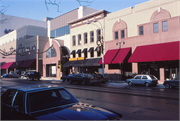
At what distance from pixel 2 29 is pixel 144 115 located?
283ft

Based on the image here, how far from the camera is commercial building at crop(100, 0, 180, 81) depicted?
75.4ft

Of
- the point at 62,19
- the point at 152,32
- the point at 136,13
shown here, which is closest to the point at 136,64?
the point at 152,32

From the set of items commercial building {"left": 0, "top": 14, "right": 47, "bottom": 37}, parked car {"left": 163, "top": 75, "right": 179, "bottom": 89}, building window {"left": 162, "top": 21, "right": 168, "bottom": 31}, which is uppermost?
commercial building {"left": 0, "top": 14, "right": 47, "bottom": 37}

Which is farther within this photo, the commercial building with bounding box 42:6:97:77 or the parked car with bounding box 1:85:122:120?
→ the commercial building with bounding box 42:6:97:77

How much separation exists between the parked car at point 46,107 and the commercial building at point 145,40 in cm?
1910

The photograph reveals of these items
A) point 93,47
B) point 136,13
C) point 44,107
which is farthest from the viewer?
point 93,47

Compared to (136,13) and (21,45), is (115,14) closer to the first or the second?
(136,13)

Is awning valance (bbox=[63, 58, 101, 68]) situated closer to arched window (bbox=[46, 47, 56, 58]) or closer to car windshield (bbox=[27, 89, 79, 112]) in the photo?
arched window (bbox=[46, 47, 56, 58])

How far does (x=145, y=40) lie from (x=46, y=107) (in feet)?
79.6

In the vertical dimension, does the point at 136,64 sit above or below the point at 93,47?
below

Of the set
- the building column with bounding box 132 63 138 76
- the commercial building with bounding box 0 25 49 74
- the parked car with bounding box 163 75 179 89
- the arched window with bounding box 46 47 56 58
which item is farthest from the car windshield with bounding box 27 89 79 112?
the arched window with bounding box 46 47 56 58

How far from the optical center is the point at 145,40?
26.1m

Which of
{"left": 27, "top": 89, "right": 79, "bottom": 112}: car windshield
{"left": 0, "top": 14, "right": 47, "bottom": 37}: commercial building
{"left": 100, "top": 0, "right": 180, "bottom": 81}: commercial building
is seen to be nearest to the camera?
{"left": 27, "top": 89, "right": 79, "bottom": 112}: car windshield

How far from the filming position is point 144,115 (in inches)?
264
